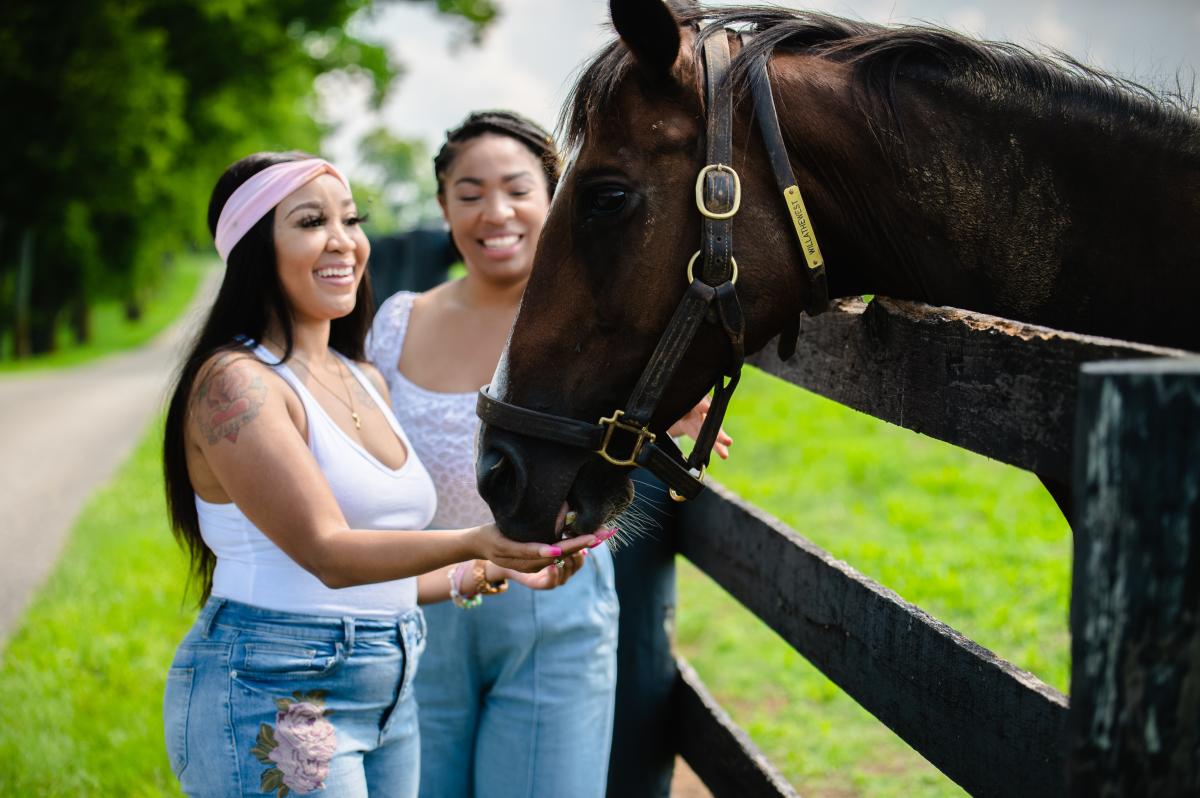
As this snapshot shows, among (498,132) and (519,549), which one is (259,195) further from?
(519,549)

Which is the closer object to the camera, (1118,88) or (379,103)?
(1118,88)

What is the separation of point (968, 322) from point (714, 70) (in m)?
0.71

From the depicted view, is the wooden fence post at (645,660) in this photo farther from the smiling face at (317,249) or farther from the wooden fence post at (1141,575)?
the wooden fence post at (1141,575)

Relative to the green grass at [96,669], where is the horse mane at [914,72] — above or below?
above

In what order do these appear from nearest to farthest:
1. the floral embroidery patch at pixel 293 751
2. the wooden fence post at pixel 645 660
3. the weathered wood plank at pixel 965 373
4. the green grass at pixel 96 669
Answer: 1. the weathered wood plank at pixel 965 373
2. the floral embroidery patch at pixel 293 751
3. the wooden fence post at pixel 645 660
4. the green grass at pixel 96 669

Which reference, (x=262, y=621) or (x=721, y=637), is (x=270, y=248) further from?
(x=721, y=637)

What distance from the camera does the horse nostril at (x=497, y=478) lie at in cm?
196

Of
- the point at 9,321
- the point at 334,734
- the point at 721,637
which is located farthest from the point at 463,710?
the point at 9,321

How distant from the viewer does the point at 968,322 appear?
65.0 inches

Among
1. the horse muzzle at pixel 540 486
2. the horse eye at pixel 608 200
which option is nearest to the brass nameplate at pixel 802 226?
the horse eye at pixel 608 200

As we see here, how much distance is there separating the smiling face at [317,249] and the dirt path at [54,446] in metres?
0.39

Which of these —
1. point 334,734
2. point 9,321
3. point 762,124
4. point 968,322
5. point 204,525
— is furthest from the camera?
point 9,321

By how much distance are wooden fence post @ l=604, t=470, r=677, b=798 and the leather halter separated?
1.30 m

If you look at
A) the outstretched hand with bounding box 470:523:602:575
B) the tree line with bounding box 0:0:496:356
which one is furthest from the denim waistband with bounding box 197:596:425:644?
the tree line with bounding box 0:0:496:356
